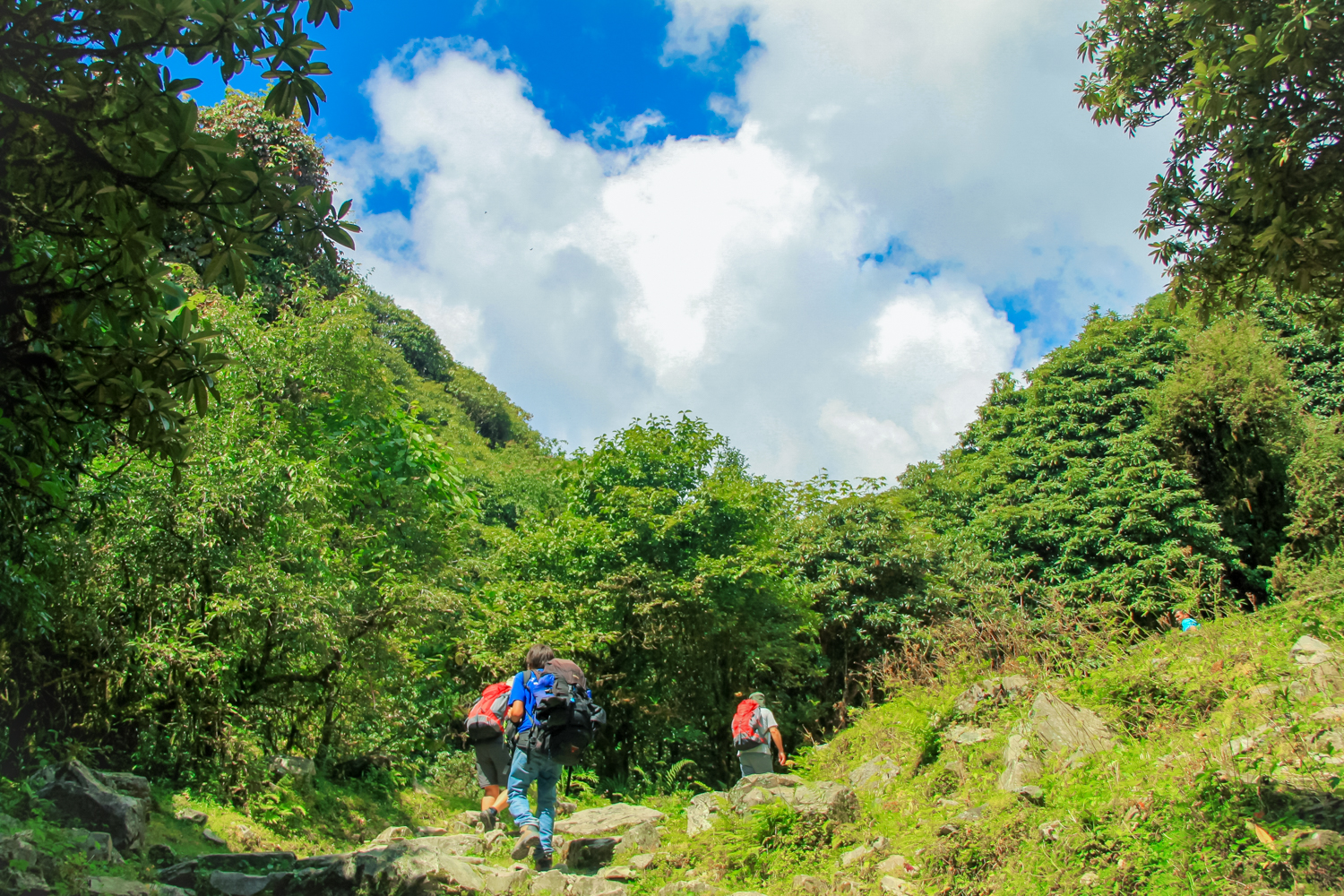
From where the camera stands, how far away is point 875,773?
324 inches

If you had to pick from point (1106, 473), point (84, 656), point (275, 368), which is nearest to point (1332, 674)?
point (84, 656)

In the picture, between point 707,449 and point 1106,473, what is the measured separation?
41.3 ft

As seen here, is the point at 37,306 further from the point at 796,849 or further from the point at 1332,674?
the point at 1332,674

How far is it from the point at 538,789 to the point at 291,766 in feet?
14.0

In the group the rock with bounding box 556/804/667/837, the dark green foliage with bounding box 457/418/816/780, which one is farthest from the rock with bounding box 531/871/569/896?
the dark green foliage with bounding box 457/418/816/780

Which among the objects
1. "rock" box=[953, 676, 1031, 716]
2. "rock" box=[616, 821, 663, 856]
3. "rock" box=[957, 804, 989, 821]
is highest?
"rock" box=[953, 676, 1031, 716]

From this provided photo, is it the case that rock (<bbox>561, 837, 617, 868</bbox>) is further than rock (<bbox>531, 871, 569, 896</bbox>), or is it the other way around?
rock (<bbox>561, 837, 617, 868</bbox>)

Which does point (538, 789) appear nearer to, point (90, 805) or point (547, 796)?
point (547, 796)

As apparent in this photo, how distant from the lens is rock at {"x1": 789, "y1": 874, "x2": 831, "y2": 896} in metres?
5.60

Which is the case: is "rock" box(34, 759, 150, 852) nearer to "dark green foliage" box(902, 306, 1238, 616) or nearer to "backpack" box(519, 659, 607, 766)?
"backpack" box(519, 659, 607, 766)

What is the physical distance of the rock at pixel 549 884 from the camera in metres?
5.64

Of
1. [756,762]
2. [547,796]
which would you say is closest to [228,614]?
[547,796]

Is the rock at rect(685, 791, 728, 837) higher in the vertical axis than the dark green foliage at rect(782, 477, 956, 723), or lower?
lower

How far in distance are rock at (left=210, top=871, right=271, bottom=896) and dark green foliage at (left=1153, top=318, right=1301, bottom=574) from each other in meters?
24.3
